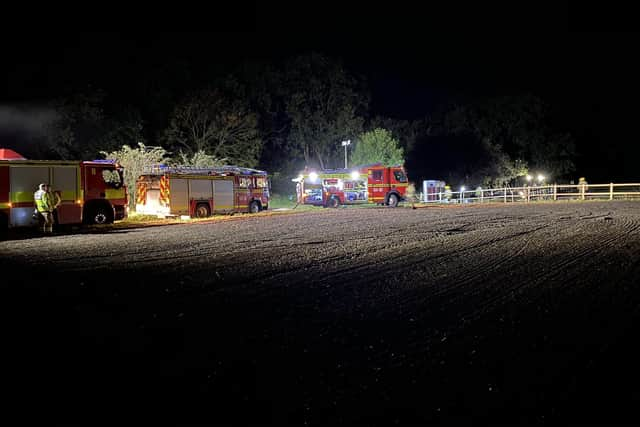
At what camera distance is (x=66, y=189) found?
20438 mm

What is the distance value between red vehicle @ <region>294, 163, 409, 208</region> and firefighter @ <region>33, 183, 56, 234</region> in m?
16.7

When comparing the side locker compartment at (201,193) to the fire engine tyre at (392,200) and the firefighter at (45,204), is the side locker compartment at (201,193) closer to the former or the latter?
the firefighter at (45,204)

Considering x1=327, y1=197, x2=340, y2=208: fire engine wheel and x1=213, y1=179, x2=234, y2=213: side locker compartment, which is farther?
x1=327, y1=197, x2=340, y2=208: fire engine wheel

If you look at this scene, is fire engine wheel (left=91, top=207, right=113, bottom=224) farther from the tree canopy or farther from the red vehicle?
the tree canopy

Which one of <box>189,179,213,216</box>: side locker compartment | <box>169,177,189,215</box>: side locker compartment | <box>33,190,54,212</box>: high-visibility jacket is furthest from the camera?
<box>189,179,213,216</box>: side locker compartment

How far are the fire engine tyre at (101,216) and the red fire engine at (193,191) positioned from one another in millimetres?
3315

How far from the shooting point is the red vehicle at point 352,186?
108 feet

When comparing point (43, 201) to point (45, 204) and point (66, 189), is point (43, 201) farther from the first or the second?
point (66, 189)

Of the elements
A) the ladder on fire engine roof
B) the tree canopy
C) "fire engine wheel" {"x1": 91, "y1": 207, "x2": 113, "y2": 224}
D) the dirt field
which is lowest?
the dirt field

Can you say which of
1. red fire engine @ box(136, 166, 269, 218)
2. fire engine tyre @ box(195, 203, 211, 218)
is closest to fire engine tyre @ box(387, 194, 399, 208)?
red fire engine @ box(136, 166, 269, 218)

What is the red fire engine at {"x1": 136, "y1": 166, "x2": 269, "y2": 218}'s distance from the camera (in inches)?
973

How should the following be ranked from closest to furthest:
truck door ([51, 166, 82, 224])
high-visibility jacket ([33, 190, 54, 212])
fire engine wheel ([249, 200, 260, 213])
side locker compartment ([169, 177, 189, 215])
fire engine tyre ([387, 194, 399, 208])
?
high-visibility jacket ([33, 190, 54, 212]), truck door ([51, 166, 82, 224]), side locker compartment ([169, 177, 189, 215]), fire engine wheel ([249, 200, 260, 213]), fire engine tyre ([387, 194, 399, 208])

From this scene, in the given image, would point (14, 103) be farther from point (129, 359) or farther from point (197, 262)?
point (129, 359)

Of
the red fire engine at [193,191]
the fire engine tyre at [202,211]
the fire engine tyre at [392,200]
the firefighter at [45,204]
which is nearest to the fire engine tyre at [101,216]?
the firefighter at [45,204]
